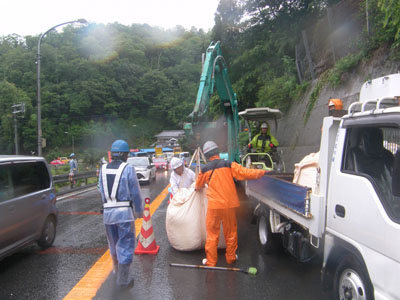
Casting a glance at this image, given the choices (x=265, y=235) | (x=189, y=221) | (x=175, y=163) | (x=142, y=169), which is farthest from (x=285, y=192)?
(x=142, y=169)

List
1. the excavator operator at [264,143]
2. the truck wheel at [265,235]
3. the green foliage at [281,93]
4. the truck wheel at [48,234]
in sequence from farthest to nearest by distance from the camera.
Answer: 1. the green foliage at [281,93]
2. the excavator operator at [264,143]
3. the truck wheel at [48,234]
4. the truck wheel at [265,235]

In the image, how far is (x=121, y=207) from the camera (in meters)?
4.05

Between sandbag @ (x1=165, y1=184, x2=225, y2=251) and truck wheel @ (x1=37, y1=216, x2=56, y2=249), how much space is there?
2.21 metres

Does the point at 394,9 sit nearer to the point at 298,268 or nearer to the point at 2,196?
the point at 298,268

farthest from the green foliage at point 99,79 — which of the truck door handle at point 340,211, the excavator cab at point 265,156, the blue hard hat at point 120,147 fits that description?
the truck door handle at point 340,211

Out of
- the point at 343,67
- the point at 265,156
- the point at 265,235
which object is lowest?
the point at 265,235

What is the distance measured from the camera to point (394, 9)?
21.0 feet

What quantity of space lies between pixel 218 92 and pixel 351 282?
29.5 ft

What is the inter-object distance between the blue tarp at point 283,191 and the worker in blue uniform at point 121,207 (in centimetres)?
188

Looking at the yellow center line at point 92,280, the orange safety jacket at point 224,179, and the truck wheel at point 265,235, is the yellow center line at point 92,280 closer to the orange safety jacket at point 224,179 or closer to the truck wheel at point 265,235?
the orange safety jacket at point 224,179

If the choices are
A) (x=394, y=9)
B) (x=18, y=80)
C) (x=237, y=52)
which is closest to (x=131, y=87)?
(x=18, y=80)

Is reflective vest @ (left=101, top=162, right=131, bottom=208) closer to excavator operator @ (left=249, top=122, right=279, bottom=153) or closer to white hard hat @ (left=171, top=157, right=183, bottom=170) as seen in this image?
white hard hat @ (left=171, top=157, right=183, bottom=170)

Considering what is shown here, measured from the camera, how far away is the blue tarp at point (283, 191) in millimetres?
3710

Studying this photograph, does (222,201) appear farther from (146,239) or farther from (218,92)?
(218,92)
